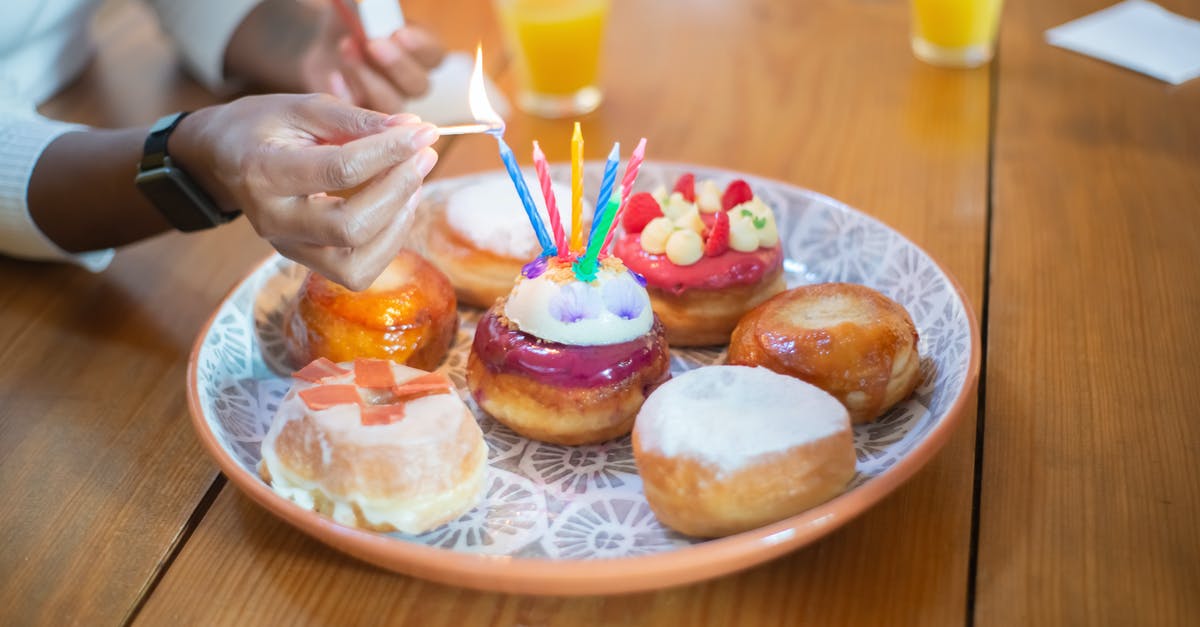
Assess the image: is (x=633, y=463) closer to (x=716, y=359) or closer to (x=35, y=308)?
(x=716, y=359)

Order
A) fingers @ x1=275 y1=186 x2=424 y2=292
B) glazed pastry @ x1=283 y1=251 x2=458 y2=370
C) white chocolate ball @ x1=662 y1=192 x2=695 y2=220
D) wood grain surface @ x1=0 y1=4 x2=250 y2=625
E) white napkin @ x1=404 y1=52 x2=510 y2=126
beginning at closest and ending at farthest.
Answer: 1. wood grain surface @ x1=0 y1=4 x2=250 y2=625
2. fingers @ x1=275 y1=186 x2=424 y2=292
3. glazed pastry @ x1=283 y1=251 x2=458 y2=370
4. white chocolate ball @ x1=662 y1=192 x2=695 y2=220
5. white napkin @ x1=404 y1=52 x2=510 y2=126

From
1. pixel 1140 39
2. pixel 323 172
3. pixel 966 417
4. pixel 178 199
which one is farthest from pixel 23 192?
pixel 1140 39

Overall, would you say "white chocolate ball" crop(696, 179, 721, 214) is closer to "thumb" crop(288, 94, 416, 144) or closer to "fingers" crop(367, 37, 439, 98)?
"thumb" crop(288, 94, 416, 144)

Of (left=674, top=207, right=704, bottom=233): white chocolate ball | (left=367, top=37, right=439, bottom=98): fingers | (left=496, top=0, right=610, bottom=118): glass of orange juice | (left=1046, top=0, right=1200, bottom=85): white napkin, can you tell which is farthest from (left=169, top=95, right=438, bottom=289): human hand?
(left=1046, top=0, right=1200, bottom=85): white napkin

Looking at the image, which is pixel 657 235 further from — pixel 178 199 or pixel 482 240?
pixel 178 199

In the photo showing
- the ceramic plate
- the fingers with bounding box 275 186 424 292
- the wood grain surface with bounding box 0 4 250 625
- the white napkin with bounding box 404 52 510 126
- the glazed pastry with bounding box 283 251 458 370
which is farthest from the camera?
the white napkin with bounding box 404 52 510 126
